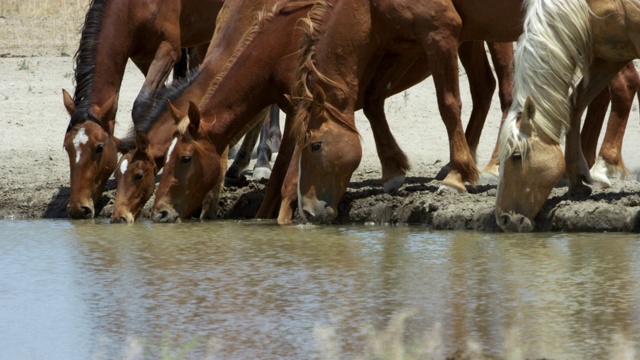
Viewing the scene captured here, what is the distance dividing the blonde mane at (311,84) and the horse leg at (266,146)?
2.14m

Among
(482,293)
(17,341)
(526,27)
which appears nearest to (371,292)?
(482,293)

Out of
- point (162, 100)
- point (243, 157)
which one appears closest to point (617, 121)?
point (243, 157)

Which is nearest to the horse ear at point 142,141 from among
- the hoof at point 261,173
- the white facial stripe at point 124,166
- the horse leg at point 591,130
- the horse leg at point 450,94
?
the white facial stripe at point 124,166

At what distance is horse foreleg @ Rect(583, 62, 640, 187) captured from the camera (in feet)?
29.7

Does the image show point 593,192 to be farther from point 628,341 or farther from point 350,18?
point 628,341

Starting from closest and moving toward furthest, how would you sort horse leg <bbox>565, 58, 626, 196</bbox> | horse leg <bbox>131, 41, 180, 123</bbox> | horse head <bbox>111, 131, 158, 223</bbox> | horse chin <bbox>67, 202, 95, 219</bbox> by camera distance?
1. horse leg <bbox>565, 58, 626, 196</bbox>
2. horse head <bbox>111, 131, 158, 223</bbox>
3. horse chin <bbox>67, 202, 95, 219</bbox>
4. horse leg <bbox>131, 41, 180, 123</bbox>

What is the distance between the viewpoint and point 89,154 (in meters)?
9.30

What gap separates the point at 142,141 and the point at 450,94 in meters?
2.02

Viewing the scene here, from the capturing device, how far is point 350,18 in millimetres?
8406

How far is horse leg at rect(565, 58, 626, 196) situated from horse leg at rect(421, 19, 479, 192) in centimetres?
77

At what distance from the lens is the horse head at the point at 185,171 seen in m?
8.57

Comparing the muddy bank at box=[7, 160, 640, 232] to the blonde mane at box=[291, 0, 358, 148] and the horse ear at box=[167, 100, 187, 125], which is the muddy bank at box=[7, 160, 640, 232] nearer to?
the blonde mane at box=[291, 0, 358, 148]

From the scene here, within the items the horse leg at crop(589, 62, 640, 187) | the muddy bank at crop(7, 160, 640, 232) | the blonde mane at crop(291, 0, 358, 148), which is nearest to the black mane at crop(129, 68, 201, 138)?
the muddy bank at crop(7, 160, 640, 232)

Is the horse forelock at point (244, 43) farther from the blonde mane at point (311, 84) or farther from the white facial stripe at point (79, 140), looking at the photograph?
the white facial stripe at point (79, 140)
